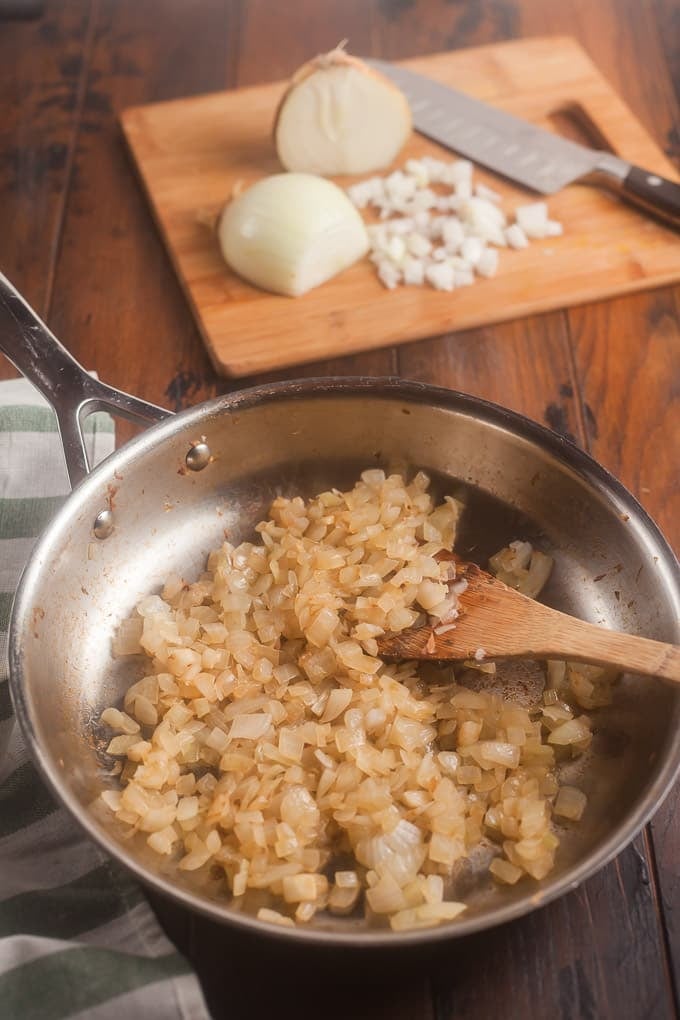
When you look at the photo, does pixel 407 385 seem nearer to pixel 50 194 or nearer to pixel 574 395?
pixel 574 395

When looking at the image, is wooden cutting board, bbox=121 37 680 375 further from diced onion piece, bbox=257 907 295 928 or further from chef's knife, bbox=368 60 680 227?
diced onion piece, bbox=257 907 295 928

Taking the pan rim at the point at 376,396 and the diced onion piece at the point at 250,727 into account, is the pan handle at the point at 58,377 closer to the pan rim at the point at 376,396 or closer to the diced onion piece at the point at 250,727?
the pan rim at the point at 376,396

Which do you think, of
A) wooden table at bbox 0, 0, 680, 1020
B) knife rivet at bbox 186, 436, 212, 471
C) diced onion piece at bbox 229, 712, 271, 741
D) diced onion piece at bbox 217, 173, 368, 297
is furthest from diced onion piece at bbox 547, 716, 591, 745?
diced onion piece at bbox 217, 173, 368, 297

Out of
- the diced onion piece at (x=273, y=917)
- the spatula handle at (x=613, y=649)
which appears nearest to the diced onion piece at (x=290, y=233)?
the spatula handle at (x=613, y=649)

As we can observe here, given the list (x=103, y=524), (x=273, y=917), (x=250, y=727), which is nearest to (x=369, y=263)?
(x=103, y=524)

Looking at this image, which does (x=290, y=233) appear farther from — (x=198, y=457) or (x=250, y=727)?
(x=250, y=727)

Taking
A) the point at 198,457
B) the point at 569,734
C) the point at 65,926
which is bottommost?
the point at 65,926
